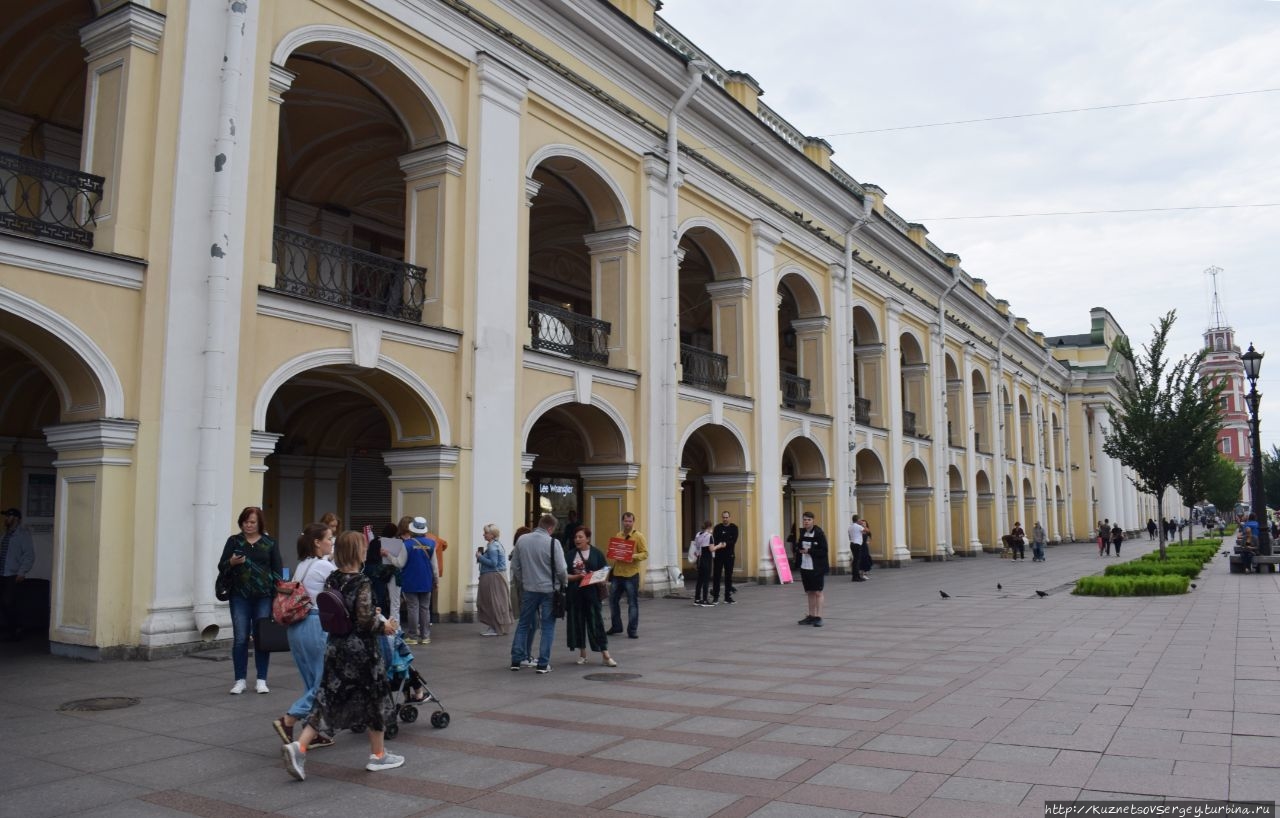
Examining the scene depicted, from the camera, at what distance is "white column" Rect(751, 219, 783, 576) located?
816 inches

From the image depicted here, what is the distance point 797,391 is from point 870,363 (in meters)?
5.02

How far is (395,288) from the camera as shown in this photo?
42.7 ft

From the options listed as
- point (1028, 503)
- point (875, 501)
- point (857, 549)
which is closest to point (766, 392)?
point (857, 549)

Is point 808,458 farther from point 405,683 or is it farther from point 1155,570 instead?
point 405,683

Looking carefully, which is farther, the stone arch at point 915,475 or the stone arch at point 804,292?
the stone arch at point 915,475

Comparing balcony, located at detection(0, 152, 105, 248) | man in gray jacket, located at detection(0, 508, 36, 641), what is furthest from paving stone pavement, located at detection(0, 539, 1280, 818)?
balcony, located at detection(0, 152, 105, 248)

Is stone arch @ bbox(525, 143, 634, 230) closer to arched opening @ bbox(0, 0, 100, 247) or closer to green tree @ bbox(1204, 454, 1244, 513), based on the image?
arched opening @ bbox(0, 0, 100, 247)

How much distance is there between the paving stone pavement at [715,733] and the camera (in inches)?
195

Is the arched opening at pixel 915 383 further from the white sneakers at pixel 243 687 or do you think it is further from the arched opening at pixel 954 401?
the white sneakers at pixel 243 687

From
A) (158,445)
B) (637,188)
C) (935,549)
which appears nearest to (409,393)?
(158,445)

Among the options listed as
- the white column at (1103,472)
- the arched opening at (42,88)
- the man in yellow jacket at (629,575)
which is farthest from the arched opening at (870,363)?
the white column at (1103,472)

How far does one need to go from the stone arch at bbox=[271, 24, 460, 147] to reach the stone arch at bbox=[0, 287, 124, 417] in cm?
460

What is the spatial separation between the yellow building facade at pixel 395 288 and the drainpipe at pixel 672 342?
0.06 m

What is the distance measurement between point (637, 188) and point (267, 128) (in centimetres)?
794
